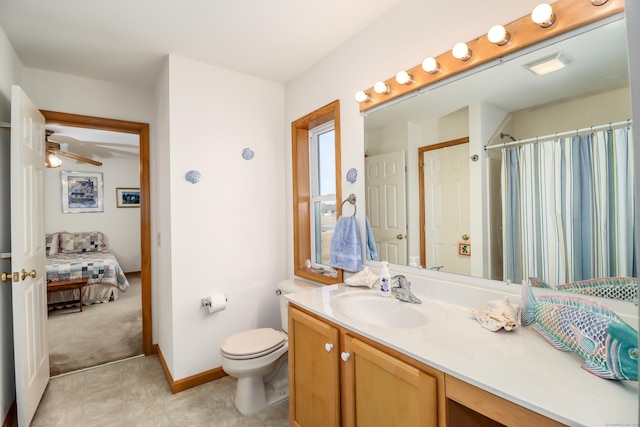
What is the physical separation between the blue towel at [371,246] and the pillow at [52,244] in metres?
5.66

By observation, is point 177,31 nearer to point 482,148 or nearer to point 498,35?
point 498,35

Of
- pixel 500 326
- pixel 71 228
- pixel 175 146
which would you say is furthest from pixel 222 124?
pixel 71 228

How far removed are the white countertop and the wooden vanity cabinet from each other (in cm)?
6

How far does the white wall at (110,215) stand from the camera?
5.29 meters

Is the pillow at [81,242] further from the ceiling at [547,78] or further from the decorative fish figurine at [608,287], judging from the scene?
the decorative fish figurine at [608,287]

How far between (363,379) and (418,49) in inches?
63.0

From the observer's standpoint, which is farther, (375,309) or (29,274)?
(29,274)

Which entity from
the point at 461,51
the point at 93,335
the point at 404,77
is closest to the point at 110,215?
the point at 93,335

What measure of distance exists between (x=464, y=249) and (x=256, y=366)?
1.40 meters

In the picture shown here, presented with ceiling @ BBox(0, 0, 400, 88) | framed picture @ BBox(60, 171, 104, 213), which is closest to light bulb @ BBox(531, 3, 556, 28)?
ceiling @ BBox(0, 0, 400, 88)

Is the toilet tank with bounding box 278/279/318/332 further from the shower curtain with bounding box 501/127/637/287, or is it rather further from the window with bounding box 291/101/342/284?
the shower curtain with bounding box 501/127/637/287

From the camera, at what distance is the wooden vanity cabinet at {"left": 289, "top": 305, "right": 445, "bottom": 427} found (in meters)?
0.97

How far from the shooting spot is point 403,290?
1541 mm

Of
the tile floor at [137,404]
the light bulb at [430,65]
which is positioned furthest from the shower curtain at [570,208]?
the tile floor at [137,404]
